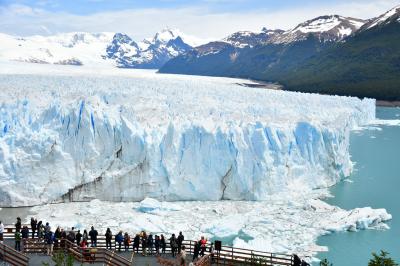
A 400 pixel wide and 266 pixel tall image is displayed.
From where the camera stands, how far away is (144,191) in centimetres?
2028

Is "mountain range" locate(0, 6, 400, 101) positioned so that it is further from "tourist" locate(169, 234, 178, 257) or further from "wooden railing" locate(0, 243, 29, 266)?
"wooden railing" locate(0, 243, 29, 266)

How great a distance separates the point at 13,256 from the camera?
12.0m

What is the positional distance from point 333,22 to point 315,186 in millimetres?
168592

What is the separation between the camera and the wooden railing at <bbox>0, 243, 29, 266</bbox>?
1176cm

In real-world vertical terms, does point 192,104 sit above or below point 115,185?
Result: above

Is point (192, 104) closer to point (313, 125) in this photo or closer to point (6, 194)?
point (313, 125)

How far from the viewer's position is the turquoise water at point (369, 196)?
15648 millimetres

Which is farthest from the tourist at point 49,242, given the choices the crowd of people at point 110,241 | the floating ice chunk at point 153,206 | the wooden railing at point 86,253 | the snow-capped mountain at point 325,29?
the snow-capped mountain at point 325,29

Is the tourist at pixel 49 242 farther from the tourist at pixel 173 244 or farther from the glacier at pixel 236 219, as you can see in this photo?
the glacier at pixel 236 219

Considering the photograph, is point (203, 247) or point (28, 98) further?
point (28, 98)

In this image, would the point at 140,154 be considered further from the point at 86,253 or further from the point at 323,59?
the point at 323,59

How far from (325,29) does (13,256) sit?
174 metres

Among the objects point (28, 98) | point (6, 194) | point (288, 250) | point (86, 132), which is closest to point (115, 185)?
point (86, 132)

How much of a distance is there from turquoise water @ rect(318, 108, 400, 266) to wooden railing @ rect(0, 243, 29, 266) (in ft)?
27.5
